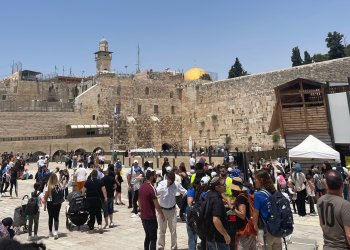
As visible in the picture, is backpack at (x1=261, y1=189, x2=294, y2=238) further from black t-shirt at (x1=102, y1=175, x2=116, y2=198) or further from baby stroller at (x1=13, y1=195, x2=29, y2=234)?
baby stroller at (x1=13, y1=195, x2=29, y2=234)

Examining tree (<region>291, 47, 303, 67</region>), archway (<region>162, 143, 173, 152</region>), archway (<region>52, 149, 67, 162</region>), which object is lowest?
archway (<region>52, 149, 67, 162</region>)

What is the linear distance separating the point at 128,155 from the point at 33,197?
19807mm

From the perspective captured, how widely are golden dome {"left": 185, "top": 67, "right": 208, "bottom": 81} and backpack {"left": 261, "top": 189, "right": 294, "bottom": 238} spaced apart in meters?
42.5

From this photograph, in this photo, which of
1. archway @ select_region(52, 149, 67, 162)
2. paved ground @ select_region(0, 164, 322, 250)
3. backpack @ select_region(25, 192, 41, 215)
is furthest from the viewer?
archway @ select_region(52, 149, 67, 162)

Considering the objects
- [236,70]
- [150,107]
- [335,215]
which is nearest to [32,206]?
[335,215]

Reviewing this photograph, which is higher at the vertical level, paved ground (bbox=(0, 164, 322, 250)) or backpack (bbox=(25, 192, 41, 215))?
backpack (bbox=(25, 192, 41, 215))

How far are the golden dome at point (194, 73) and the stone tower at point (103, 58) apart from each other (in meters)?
11.8

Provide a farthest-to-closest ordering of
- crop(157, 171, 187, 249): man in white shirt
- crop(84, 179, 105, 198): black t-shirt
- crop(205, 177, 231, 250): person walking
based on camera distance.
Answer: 1. crop(84, 179, 105, 198): black t-shirt
2. crop(157, 171, 187, 249): man in white shirt
3. crop(205, 177, 231, 250): person walking

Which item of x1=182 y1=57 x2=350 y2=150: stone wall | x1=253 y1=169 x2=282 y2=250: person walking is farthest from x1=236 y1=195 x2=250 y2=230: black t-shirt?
x1=182 y1=57 x2=350 y2=150: stone wall

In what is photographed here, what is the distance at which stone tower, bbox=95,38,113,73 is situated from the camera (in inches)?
1549

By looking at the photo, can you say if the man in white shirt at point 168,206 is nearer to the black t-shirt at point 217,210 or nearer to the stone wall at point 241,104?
the black t-shirt at point 217,210

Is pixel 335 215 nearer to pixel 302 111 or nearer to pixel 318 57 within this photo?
pixel 302 111

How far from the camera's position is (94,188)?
679 centimetres

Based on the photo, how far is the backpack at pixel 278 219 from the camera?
12.2ft
